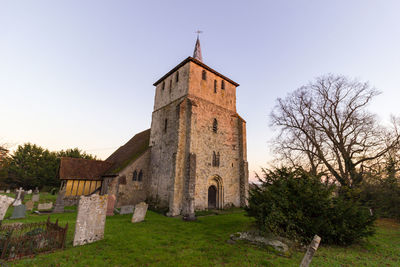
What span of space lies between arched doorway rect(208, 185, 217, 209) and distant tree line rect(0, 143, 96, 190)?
31.2 meters

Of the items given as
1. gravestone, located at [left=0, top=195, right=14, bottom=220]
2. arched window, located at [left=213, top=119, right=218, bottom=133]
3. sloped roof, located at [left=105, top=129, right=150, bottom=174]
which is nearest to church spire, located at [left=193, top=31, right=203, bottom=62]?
arched window, located at [left=213, top=119, right=218, bottom=133]

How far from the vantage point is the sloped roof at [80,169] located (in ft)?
61.7

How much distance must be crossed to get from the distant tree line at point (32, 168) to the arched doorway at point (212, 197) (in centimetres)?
3125

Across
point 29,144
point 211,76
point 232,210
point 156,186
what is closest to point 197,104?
point 211,76

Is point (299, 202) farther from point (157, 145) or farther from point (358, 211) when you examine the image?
point (157, 145)

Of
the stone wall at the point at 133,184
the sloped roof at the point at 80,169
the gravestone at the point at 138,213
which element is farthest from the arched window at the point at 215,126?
the sloped roof at the point at 80,169

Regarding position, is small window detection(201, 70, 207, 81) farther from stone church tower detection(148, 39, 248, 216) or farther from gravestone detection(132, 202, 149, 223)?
gravestone detection(132, 202, 149, 223)

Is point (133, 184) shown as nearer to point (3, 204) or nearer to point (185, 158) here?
point (185, 158)

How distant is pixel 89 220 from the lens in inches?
288

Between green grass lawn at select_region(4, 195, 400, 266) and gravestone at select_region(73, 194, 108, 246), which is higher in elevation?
gravestone at select_region(73, 194, 108, 246)

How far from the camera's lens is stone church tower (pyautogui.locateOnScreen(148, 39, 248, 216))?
1534 cm

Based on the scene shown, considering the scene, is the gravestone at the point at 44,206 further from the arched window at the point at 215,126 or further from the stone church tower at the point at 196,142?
the arched window at the point at 215,126

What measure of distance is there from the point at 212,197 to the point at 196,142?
6.06m

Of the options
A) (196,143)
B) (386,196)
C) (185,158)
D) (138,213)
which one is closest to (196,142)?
(196,143)
